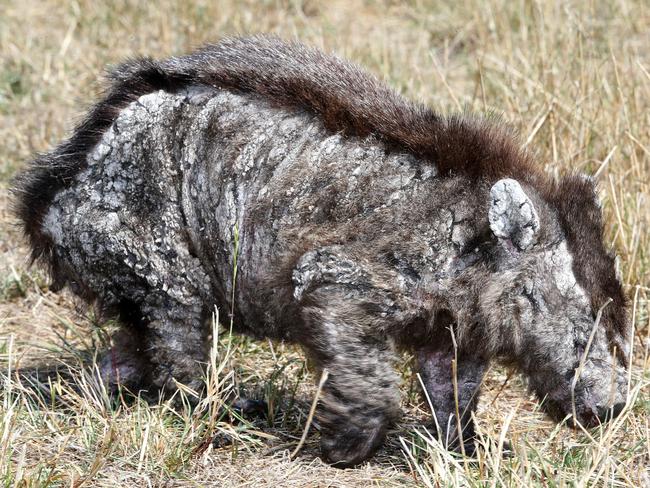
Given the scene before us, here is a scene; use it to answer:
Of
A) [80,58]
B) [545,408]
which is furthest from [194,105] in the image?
[80,58]

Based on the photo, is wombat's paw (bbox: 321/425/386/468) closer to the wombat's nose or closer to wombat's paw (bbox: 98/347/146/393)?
the wombat's nose

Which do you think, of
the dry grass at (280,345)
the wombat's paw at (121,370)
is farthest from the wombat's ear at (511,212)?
the wombat's paw at (121,370)

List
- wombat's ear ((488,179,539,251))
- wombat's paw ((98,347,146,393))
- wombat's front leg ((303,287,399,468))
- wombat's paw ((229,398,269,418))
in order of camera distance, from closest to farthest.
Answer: wombat's ear ((488,179,539,251)) → wombat's front leg ((303,287,399,468)) → wombat's paw ((229,398,269,418)) → wombat's paw ((98,347,146,393))

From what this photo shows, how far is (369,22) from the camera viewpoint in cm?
967

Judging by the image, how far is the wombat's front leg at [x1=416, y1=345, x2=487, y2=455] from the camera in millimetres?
4723

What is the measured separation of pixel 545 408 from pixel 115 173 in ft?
6.85

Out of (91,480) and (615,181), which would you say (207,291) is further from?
(615,181)

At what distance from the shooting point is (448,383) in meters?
4.76

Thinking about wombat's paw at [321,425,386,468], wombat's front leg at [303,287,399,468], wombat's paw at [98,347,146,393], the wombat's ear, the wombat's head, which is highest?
the wombat's ear

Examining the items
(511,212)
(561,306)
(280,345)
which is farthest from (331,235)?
(280,345)

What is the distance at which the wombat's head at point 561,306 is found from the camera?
4430 millimetres

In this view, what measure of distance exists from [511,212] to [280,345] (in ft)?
5.67

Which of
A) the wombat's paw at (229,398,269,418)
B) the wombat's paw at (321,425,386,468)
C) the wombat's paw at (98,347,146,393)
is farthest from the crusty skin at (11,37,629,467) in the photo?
the wombat's paw at (229,398,269,418)

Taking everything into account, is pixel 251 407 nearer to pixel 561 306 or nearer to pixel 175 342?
pixel 175 342
